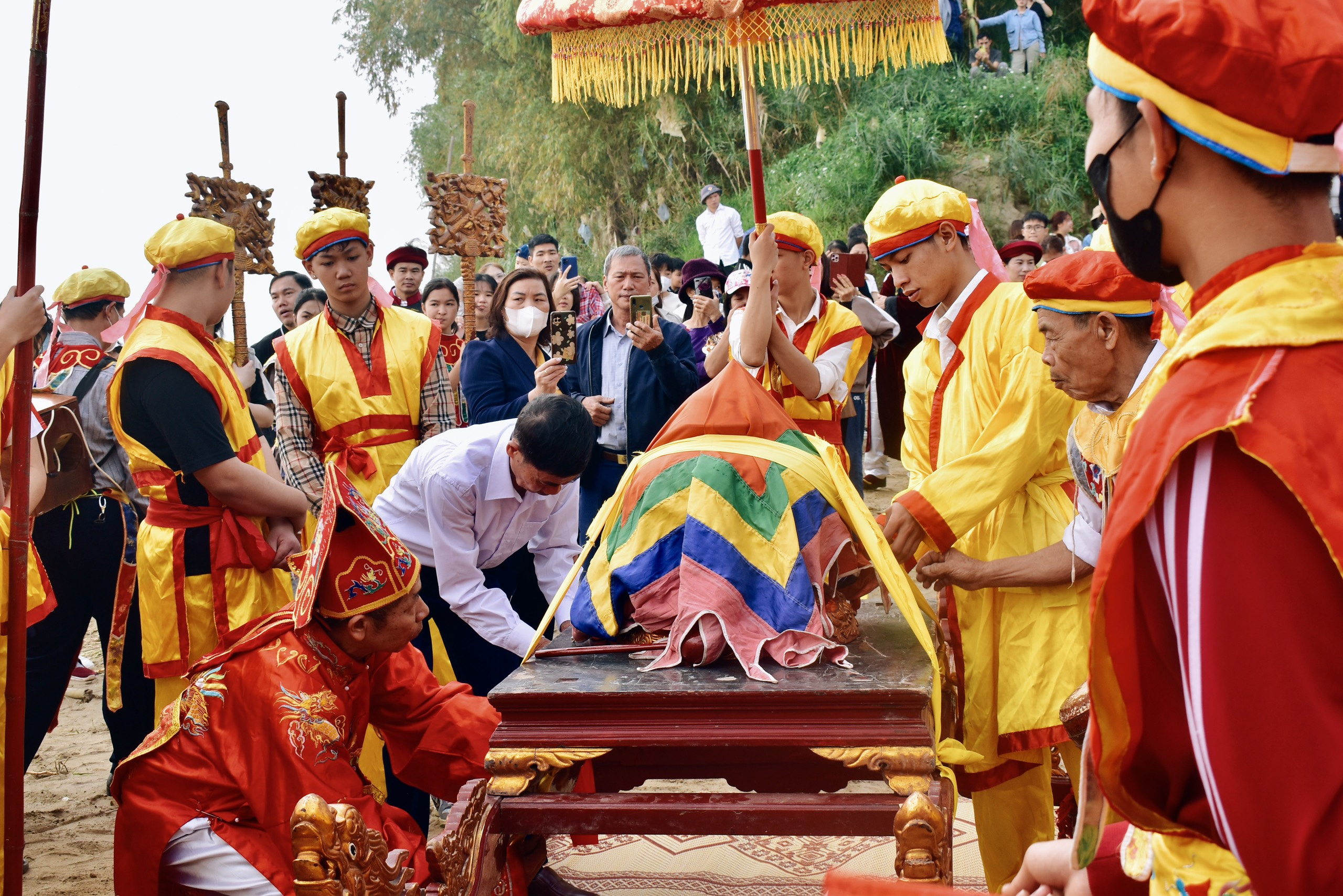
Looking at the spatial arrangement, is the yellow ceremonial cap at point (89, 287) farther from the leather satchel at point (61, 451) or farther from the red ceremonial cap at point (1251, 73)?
the red ceremonial cap at point (1251, 73)

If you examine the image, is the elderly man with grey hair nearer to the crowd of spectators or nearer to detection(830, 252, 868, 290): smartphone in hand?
the crowd of spectators

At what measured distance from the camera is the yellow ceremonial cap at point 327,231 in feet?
13.5

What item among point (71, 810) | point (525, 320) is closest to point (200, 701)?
point (71, 810)

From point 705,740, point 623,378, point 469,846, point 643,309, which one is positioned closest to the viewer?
point 469,846

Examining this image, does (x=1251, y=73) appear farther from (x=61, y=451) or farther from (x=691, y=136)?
(x=691, y=136)

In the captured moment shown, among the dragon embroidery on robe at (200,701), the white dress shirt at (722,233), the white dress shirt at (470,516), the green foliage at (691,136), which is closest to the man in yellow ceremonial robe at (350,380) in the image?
the white dress shirt at (470,516)

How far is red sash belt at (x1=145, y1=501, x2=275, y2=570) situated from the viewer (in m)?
3.33

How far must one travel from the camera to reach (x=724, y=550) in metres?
2.50

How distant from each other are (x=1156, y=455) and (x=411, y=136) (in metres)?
25.7

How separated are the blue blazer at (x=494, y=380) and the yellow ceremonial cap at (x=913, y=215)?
217 cm

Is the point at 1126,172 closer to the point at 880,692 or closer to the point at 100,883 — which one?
the point at 880,692

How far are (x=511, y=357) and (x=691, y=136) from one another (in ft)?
40.2

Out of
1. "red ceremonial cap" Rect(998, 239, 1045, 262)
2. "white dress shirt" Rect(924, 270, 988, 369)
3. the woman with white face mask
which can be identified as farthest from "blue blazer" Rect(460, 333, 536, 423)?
"red ceremonial cap" Rect(998, 239, 1045, 262)

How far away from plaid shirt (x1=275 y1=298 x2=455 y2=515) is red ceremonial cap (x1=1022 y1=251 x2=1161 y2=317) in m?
2.42
